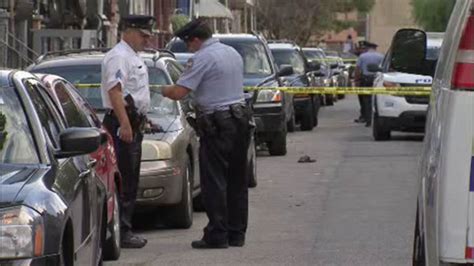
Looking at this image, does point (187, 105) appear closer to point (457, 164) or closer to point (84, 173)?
point (84, 173)

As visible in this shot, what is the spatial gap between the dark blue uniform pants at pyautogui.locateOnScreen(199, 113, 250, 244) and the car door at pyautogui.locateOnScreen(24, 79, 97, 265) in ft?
8.17

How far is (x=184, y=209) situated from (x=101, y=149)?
9.07ft

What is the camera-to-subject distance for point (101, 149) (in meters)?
9.30

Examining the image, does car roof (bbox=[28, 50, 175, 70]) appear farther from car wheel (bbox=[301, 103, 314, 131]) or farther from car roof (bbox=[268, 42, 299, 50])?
car roof (bbox=[268, 42, 299, 50])

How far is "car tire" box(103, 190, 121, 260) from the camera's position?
1001 cm

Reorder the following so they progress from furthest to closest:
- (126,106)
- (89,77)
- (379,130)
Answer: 1. (379,130)
2. (89,77)
3. (126,106)

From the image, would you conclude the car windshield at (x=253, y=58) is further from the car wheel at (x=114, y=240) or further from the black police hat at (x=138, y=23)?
the car wheel at (x=114, y=240)

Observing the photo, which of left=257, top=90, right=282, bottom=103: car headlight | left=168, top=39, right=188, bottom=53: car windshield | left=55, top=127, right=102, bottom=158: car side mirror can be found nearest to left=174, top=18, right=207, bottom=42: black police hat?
left=55, top=127, right=102, bottom=158: car side mirror

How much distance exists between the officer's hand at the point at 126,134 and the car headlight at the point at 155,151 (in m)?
0.90

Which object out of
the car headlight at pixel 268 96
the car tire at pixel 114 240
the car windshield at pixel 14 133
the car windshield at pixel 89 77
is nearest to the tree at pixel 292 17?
the car headlight at pixel 268 96

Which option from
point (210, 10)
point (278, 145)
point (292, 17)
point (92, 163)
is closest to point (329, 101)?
point (210, 10)

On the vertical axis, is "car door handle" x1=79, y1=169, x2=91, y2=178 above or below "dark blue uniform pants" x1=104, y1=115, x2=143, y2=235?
above

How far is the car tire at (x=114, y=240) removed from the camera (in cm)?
1001

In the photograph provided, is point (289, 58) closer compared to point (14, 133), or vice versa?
point (14, 133)
